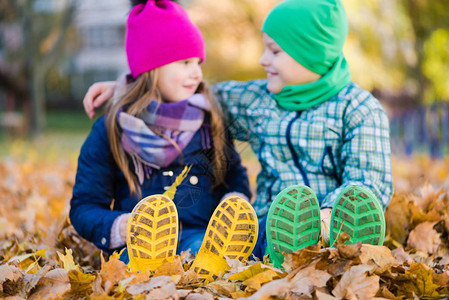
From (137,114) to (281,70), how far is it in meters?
0.74

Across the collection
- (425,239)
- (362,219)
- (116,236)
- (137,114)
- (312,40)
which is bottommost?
(425,239)

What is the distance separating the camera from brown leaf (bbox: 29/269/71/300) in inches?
62.9

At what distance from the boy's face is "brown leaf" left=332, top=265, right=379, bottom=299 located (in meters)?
1.14

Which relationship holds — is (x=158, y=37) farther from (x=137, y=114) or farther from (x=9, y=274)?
(x=9, y=274)

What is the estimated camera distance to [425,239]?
2.26m

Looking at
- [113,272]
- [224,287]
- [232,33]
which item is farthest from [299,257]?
[232,33]

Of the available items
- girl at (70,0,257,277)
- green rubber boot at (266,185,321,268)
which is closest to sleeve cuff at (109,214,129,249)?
girl at (70,0,257,277)

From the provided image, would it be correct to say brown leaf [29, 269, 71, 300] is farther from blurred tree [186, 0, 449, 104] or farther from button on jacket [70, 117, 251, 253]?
blurred tree [186, 0, 449, 104]

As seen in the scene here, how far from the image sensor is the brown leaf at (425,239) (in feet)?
7.28

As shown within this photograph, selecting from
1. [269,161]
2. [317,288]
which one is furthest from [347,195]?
[269,161]

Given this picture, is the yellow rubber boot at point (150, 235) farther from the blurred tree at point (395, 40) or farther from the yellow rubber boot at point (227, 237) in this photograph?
the blurred tree at point (395, 40)

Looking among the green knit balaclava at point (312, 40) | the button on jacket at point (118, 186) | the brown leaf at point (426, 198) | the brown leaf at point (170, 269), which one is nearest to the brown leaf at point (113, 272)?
the brown leaf at point (170, 269)

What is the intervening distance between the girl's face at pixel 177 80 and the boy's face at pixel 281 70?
36 cm

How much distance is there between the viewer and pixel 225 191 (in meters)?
2.54
